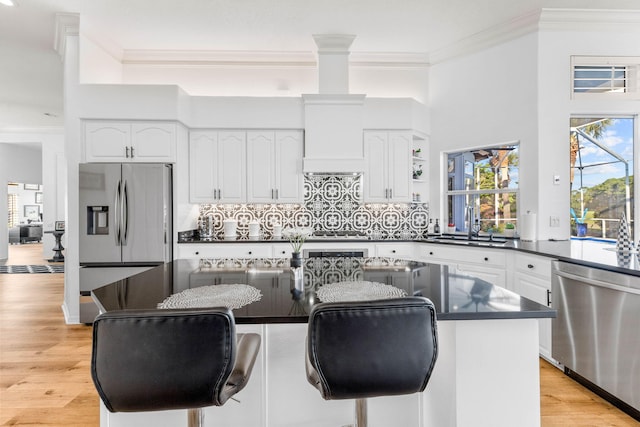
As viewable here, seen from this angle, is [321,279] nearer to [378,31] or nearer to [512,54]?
[378,31]

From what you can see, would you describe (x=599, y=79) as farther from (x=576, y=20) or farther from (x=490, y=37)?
(x=490, y=37)

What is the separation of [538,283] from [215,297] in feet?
8.82

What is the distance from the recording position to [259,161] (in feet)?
14.5

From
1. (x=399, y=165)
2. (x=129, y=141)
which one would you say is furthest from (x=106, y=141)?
(x=399, y=165)

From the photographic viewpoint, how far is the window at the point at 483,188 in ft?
13.6

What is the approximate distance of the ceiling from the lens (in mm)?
3578

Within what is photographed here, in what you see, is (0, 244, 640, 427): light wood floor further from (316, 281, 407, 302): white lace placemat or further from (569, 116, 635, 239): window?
(569, 116, 635, 239): window

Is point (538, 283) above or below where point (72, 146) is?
below

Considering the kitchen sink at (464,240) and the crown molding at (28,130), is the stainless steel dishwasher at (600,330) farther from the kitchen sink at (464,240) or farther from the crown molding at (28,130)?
the crown molding at (28,130)

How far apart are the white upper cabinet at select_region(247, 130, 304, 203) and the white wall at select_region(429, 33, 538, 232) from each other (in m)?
1.83

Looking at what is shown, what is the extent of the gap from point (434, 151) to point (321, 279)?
11.1ft

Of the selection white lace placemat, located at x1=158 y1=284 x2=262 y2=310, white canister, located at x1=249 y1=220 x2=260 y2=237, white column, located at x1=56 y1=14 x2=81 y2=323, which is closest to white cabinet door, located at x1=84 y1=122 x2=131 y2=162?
white column, located at x1=56 y1=14 x2=81 y2=323

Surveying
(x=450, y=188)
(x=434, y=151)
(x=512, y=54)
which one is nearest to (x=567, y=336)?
(x=450, y=188)

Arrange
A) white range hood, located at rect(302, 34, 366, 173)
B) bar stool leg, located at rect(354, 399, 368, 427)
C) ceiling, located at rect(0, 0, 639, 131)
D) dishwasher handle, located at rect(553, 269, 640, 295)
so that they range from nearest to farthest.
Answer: bar stool leg, located at rect(354, 399, 368, 427) → dishwasher handle, located at rect(553, 269, 640, 295) → ceiling, located at rect(0, 0, 639, 131) → white range hood, located at rect(302, 34, 366, 173)
